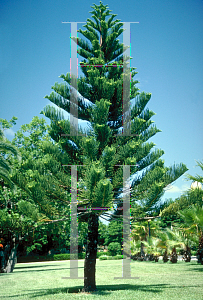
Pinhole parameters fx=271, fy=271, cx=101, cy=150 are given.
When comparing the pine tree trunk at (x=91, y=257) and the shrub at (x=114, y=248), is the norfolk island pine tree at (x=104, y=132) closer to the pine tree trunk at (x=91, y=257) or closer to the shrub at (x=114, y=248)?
the pine tree trunk at (x=91, y=257)

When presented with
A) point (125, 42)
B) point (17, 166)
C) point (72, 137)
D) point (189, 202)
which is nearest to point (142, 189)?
point (189, 202)

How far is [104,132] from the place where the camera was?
20.1ft

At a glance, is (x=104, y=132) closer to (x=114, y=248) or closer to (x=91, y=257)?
(x=91, y=257)

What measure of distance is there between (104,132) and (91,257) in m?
2.79

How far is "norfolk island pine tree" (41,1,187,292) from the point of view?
230 inches

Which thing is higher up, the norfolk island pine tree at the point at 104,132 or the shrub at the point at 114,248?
the norfolk island pine tree at the point at 104,132

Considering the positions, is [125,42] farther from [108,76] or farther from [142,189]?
[142,189]

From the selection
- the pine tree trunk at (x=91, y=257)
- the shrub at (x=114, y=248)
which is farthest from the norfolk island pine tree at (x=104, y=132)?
the shrub at (x=114, y=248)

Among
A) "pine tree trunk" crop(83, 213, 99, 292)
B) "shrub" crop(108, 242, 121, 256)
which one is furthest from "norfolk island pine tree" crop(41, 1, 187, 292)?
"shrub" crop(108, 242, 121, 256)

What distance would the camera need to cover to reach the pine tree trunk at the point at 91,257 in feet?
19.2

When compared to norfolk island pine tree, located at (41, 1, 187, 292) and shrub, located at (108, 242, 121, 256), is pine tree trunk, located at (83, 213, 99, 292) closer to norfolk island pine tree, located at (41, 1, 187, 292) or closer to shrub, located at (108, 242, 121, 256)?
norfolk island pine tree, located at (41, 1, 187, 292)

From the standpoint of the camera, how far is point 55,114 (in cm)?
647

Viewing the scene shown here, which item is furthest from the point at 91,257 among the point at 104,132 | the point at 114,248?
the point at 114,248

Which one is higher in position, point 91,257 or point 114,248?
point 91,257
